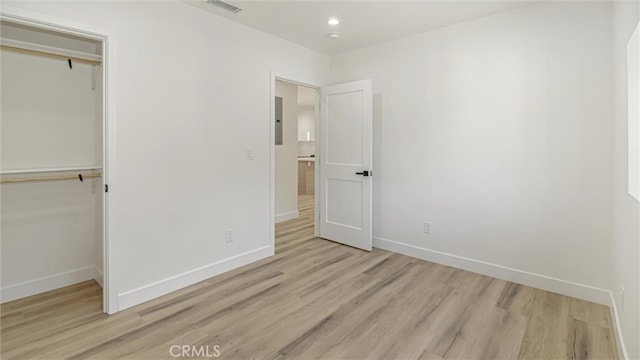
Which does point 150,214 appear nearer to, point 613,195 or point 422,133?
point 422,133

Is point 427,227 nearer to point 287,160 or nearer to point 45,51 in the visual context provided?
point 287,160

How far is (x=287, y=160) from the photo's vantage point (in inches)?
221

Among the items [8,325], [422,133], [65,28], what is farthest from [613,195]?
[8,325]

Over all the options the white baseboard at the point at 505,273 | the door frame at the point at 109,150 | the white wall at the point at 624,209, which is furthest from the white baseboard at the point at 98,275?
the white wall at the point at 624,209

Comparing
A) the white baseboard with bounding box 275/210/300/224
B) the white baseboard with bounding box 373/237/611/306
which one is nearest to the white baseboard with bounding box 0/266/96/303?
the white baseboard with bounding box 275/210/300/224

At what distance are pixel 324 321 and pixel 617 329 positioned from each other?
1.96 meters

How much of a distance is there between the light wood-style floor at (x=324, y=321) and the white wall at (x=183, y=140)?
0.31 metres

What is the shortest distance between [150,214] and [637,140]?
10.5ft

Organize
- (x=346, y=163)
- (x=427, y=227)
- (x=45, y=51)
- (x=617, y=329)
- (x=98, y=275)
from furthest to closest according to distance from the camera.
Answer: (x=346, y=163) < (x=427, y=227) < (x=98, y=275) < (x=45, y=51) < (x=617, y=329)

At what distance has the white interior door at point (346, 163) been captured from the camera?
3836mm

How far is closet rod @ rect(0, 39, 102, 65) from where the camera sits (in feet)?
7.88

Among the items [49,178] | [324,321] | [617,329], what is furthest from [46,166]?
[617,329]

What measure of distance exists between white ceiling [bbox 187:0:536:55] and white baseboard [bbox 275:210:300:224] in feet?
9.51

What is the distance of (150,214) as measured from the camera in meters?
2.63
